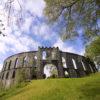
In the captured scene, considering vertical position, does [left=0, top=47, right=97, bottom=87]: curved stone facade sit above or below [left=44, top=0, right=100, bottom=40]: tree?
above

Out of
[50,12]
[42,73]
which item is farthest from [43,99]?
[42,73]

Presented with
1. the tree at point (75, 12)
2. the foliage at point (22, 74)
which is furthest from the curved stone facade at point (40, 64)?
the tree at point (75, 12)

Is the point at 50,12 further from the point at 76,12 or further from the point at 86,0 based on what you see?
the point at 86,0

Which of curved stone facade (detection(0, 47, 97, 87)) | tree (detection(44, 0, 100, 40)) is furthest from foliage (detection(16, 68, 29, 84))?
tree (detection(44, 0, 100, 40))

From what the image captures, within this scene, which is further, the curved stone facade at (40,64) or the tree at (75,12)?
the curved stone facade at (40,64)

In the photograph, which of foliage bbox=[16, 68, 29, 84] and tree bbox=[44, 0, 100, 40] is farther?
foliage bbox=[16, 68, 29, 84]

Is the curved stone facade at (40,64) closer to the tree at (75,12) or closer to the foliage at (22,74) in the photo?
the foliage at (22,74)

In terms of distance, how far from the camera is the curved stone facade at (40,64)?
5170 cm

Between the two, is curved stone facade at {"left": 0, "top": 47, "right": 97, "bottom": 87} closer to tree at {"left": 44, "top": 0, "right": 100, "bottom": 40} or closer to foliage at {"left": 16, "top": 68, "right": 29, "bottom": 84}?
foliage at {"left": 16, "top": 68, "right": 29, "bottom": 84}

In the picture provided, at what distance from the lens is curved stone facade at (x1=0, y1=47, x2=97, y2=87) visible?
5170cm

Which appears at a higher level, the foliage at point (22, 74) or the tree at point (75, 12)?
the foliage at point (22, 74)

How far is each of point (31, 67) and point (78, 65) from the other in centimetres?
1224

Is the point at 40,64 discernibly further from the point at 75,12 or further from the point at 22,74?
the point at 75,12

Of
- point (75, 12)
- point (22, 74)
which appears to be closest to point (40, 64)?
point (22, 74)
